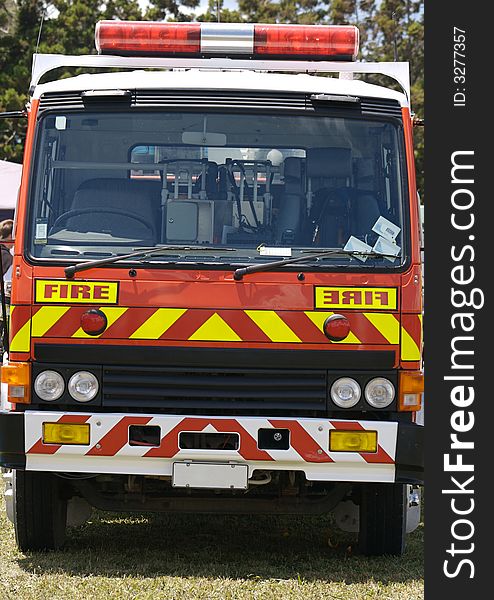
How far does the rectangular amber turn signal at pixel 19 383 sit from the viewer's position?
6.40 m

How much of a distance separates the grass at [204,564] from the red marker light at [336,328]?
1.25 meters

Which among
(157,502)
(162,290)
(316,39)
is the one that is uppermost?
(316,39)

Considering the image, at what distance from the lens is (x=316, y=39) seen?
24.2ft

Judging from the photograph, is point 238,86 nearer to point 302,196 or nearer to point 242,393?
point 302,196

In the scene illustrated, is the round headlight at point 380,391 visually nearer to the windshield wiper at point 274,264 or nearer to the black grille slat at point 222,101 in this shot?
the windshield wiper at point 274,264

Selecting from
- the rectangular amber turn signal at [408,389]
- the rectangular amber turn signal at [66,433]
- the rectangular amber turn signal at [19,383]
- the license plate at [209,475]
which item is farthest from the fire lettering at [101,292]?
the rectangular amber turn signal at [408,389]

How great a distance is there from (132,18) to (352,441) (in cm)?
3305

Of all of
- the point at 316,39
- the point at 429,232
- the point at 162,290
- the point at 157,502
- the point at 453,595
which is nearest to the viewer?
the point at 453,595

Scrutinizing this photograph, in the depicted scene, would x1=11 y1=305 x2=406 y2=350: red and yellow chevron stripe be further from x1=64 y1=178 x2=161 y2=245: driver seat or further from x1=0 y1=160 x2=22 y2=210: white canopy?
x1=0 y1=160 x2=22 y2=210: white canopy

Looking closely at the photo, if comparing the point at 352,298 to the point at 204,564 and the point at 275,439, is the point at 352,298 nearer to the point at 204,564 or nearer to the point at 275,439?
the point at 275,439

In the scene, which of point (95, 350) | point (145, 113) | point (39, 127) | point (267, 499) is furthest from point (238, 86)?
point (267, 499)

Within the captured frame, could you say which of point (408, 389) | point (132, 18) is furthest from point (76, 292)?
point (132, 18)

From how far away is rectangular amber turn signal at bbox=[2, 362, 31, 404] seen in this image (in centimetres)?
640

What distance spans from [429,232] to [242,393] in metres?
1.41
